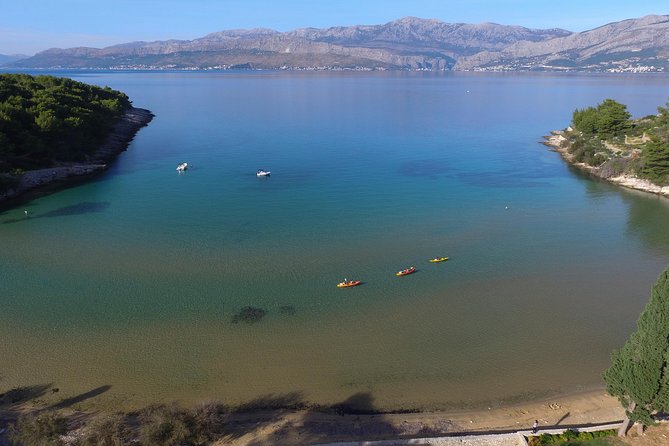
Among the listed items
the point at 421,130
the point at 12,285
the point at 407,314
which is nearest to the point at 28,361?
the point at 12,285

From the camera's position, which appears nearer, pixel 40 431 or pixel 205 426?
pixel 40 431

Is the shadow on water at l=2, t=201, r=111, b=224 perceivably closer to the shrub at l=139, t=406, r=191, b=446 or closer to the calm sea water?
the calm sea water

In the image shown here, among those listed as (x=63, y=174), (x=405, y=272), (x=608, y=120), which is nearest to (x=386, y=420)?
(x=405, y=272)

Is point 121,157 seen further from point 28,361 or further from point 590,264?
point 590,264

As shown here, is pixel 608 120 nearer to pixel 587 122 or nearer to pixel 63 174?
pixel 587 122

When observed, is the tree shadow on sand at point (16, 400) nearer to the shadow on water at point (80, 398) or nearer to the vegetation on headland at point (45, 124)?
the shadow on water at point (80, 398)

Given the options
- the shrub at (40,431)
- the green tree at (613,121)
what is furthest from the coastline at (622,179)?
the shrub at (40,431)

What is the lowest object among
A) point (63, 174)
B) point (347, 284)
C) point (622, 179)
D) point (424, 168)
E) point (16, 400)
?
point (16, 400)

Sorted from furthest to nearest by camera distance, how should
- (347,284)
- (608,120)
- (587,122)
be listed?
1. (587,122)
2. (608,120)
3. (347,284)
